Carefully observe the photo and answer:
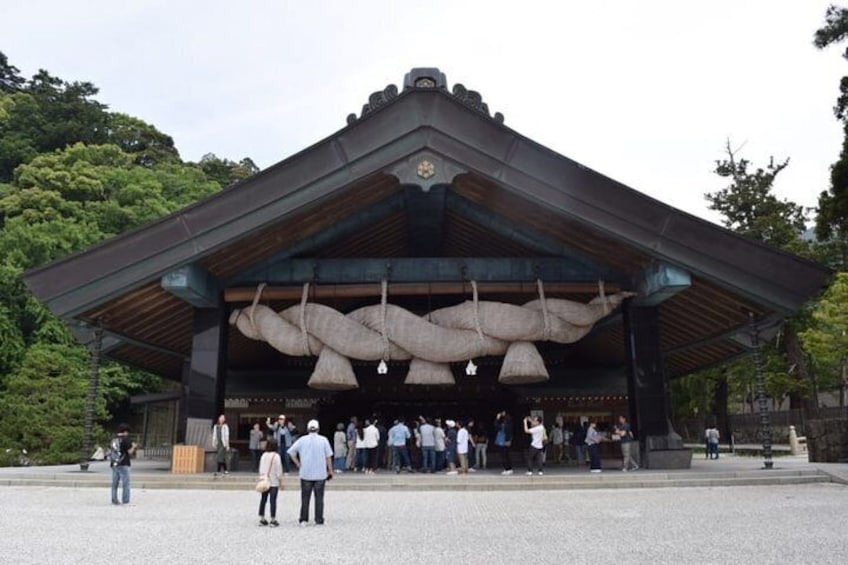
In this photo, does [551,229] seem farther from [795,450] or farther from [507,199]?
[795,450]

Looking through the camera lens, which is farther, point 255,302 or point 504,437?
point 504,437

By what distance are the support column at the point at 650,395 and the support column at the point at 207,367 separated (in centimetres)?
897

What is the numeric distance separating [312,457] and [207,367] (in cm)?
688

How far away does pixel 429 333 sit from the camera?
13516mm

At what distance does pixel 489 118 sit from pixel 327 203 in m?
3.69

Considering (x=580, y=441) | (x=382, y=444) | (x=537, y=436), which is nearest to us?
(x=537, y=436)

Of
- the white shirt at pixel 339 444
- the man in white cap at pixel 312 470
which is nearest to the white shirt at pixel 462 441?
the white shirt at pixel 339 444

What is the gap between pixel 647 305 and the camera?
555 inches

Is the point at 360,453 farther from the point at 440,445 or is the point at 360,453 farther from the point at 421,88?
the point at 421,88

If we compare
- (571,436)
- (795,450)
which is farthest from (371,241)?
(795,450)

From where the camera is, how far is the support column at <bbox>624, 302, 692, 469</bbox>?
13.4 m

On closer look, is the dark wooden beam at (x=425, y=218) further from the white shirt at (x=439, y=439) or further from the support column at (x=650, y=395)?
the support column at (x=650, y=395)

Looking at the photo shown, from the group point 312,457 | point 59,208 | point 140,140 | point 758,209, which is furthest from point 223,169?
point 312,457

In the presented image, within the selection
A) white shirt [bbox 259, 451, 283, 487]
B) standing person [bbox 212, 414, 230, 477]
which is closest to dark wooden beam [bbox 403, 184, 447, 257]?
standing person [bbox 212, 414, 230, 477]
